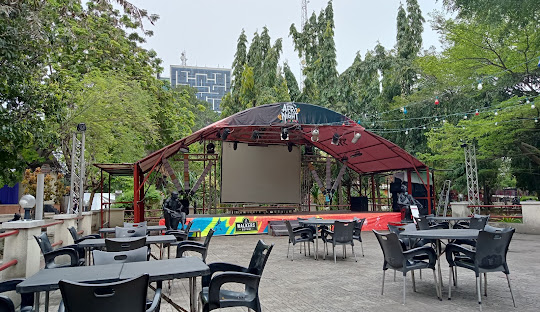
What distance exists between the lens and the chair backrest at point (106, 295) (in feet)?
6.68

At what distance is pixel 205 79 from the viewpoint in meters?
128

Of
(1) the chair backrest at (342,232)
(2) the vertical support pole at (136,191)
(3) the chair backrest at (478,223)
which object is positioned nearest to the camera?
(3) the chair backrest at (478,223)

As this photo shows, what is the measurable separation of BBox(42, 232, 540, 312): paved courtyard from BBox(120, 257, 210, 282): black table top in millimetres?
1659

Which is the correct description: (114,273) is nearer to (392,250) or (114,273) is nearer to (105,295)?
(105,295)

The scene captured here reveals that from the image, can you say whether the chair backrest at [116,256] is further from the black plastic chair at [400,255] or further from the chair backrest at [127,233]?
the black plastic chair at [400,255]

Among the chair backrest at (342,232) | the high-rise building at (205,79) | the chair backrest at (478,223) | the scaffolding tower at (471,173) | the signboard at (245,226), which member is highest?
the high-rise building at (205,79)

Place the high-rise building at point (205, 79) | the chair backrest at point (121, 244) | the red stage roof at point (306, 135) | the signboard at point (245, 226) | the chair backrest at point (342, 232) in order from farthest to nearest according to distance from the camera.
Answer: the high-rise building at point (205, 79) < the signboard at point (245, 226) < the red stage roof at point (306, 135) < the chair backrest at point (342, 232) < the chair backrest at point (121, 244)

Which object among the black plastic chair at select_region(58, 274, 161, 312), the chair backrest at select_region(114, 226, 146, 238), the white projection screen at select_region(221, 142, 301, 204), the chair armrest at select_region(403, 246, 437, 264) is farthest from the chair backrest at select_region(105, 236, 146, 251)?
the white projection screen at select_region(221, 142, 301, 204)

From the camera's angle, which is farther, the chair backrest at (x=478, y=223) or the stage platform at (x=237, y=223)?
the stage platform at (x=237, y=223)

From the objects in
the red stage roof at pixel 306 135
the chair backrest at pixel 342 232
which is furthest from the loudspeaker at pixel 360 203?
the chair backrest at pixel 342 232

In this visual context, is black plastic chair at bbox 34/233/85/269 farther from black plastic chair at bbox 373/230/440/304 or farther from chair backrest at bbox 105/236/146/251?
black plastic chair at bbox 373/230/440/304

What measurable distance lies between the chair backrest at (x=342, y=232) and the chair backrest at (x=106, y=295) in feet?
18.2

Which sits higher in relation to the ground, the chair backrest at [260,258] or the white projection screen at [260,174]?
the white projection screen at [260,174]

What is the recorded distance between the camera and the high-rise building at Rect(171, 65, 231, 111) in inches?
4830
